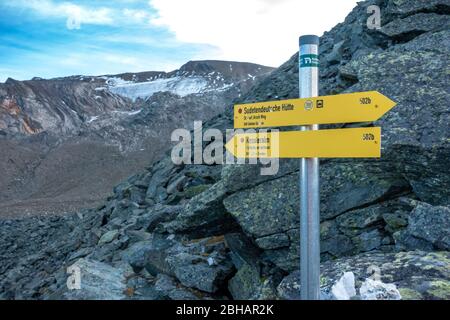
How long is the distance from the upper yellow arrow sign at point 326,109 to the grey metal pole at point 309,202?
0.08 metres

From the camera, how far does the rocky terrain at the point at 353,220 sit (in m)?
5.54

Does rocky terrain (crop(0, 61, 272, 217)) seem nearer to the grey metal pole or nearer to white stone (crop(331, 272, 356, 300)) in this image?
white stone (crop(331, 272, 356, 300))

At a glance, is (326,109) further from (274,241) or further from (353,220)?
(274,241)

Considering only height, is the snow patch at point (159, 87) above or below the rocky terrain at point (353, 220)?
above

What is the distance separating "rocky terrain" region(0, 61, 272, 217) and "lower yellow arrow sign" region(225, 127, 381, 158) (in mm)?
22359

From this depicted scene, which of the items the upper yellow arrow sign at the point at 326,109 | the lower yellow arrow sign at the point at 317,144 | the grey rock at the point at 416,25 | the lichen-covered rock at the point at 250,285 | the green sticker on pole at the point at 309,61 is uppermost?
the grey rock at the point at 416,25

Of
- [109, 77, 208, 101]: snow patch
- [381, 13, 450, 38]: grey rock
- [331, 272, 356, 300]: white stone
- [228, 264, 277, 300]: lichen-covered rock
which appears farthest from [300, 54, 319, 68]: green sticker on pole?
[109, 77, 208, 101]: snow patch

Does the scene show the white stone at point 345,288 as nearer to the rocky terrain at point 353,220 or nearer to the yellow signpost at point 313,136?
the rocky terrain at point 353,220

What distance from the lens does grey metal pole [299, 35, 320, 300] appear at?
4316 millimetres

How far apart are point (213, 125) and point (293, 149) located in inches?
583

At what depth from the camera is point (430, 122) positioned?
619 cm

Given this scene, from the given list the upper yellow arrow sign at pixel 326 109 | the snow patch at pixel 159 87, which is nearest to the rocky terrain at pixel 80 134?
the snow patch at pixel 159 87

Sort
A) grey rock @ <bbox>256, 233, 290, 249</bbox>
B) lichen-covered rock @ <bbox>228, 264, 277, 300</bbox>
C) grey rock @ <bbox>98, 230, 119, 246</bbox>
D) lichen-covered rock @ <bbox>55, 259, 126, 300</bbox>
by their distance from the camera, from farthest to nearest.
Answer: grey rock @ <bbox>98, 230, 119, 246</bbox>, lichen-covered rock @ <bbox>55, 259, 126, 300</bbox>, grey rock @ <bbox>256, 233, 290, 249</bbox>, lichen-covered rock @ <bbox>228, 264, 277, 300</bbox>
